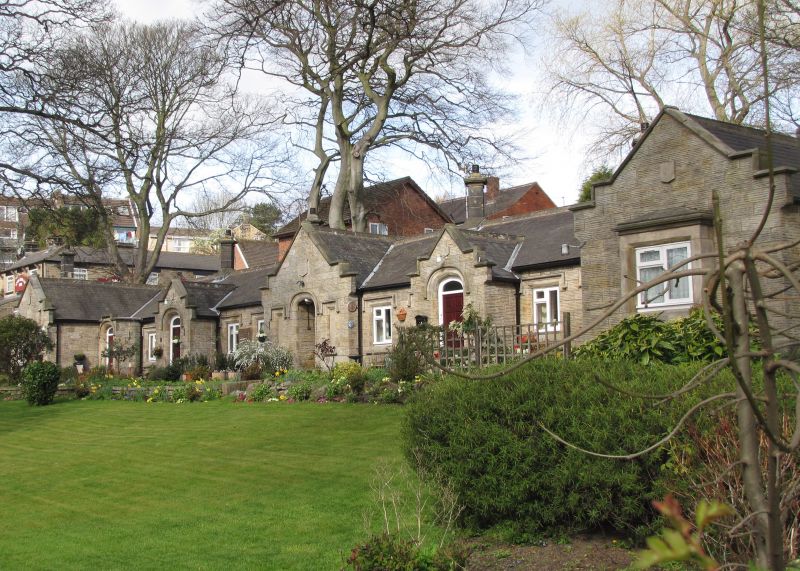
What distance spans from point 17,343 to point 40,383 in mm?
11858

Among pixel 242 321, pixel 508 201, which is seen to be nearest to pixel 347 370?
pixel 242 321

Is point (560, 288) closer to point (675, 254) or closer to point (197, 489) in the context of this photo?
point (675, 254)

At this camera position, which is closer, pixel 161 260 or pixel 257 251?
pixel 257 251

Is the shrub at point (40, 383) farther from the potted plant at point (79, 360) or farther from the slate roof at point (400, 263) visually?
the potted plant at point (79, 360)

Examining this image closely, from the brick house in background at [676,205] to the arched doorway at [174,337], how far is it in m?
26.8

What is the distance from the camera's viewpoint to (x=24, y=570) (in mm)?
10234

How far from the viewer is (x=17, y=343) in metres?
42.2

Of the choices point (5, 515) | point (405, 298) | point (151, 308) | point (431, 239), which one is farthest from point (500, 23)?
point (5, 515)

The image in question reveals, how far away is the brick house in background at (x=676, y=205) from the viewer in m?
18.7

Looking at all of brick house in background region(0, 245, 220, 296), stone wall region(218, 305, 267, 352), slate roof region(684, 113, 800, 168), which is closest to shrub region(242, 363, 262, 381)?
stone wall region(218, 305, 267, 352)

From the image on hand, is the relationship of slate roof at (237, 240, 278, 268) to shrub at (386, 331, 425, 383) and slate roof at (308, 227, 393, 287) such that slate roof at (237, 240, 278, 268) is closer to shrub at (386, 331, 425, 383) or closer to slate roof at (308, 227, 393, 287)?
slate roof at (308, 227, 393, 287)

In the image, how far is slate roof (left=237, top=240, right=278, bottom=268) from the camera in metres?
71.6

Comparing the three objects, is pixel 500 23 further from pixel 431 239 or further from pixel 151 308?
pixel 151 308

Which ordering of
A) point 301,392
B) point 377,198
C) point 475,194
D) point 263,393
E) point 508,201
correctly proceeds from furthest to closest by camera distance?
point 508,201
point 377,198
point 475,194
point 263,393
point 301,392
